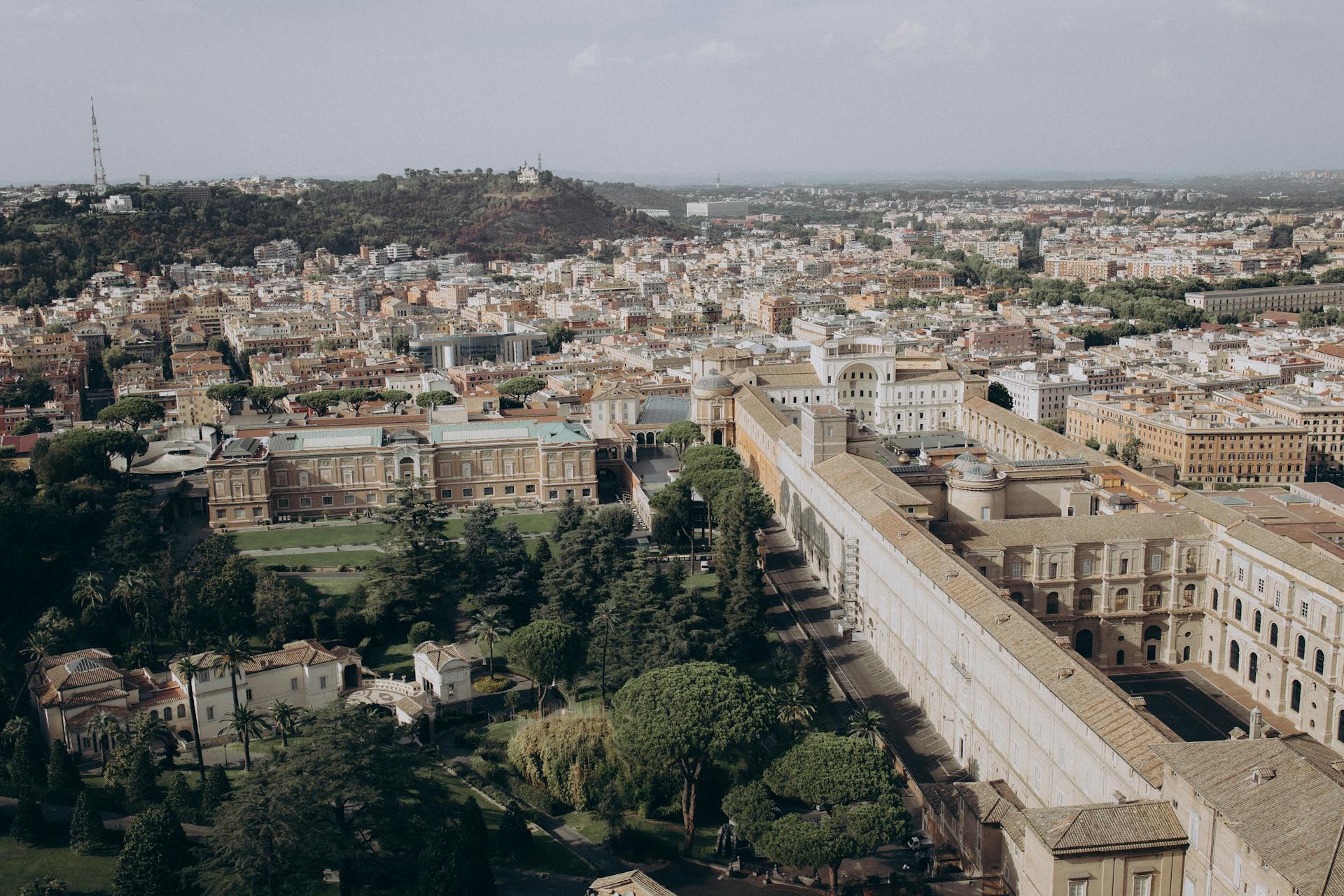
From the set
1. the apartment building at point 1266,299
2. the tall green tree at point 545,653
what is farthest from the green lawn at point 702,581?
the apartment building at point 1266,299

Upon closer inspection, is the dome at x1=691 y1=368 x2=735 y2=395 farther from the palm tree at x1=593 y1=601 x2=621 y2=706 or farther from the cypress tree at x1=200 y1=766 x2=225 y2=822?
the cypress tree at x1=200 y1=766 x2=225 y2=822

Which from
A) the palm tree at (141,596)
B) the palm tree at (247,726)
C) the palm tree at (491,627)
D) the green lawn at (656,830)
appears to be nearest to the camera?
the green lawn at (656,830)

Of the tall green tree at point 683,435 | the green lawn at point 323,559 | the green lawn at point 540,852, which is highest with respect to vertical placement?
the tall green tree at point 683,435

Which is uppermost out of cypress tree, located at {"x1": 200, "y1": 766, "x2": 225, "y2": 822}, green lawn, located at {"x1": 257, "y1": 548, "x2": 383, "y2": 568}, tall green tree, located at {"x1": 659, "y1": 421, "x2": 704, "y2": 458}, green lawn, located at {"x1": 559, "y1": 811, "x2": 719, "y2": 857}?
tall green tree, located at {"x1": 659, "y1": 421, "x2": 704, "y2": 458}

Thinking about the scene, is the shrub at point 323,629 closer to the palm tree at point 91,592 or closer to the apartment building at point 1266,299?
the palm tree at point 91,592

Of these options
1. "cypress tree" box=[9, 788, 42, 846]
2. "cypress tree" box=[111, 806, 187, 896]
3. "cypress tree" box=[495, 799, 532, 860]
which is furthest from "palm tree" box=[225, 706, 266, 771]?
"cypress tree" box=[495, 799, 532, 860]

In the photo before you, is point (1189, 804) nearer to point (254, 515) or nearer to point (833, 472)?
point (833, 472)

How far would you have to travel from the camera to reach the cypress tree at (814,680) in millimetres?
41750

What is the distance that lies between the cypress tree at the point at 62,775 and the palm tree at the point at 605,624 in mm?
16888

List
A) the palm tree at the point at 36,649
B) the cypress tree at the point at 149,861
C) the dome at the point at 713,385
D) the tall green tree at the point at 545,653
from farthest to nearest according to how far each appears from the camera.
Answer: the dome at the point at 713,385, the palm tree at the point at 36,649, the tall green tree at the point at 545,653, the cypress tree at the point at 149,861

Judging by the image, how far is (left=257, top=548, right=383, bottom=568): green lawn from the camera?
195 ft

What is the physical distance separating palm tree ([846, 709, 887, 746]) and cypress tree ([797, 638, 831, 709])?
110 inches

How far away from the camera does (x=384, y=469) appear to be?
6856 centimetres

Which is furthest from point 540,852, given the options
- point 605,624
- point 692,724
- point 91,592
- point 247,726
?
point 91,592
